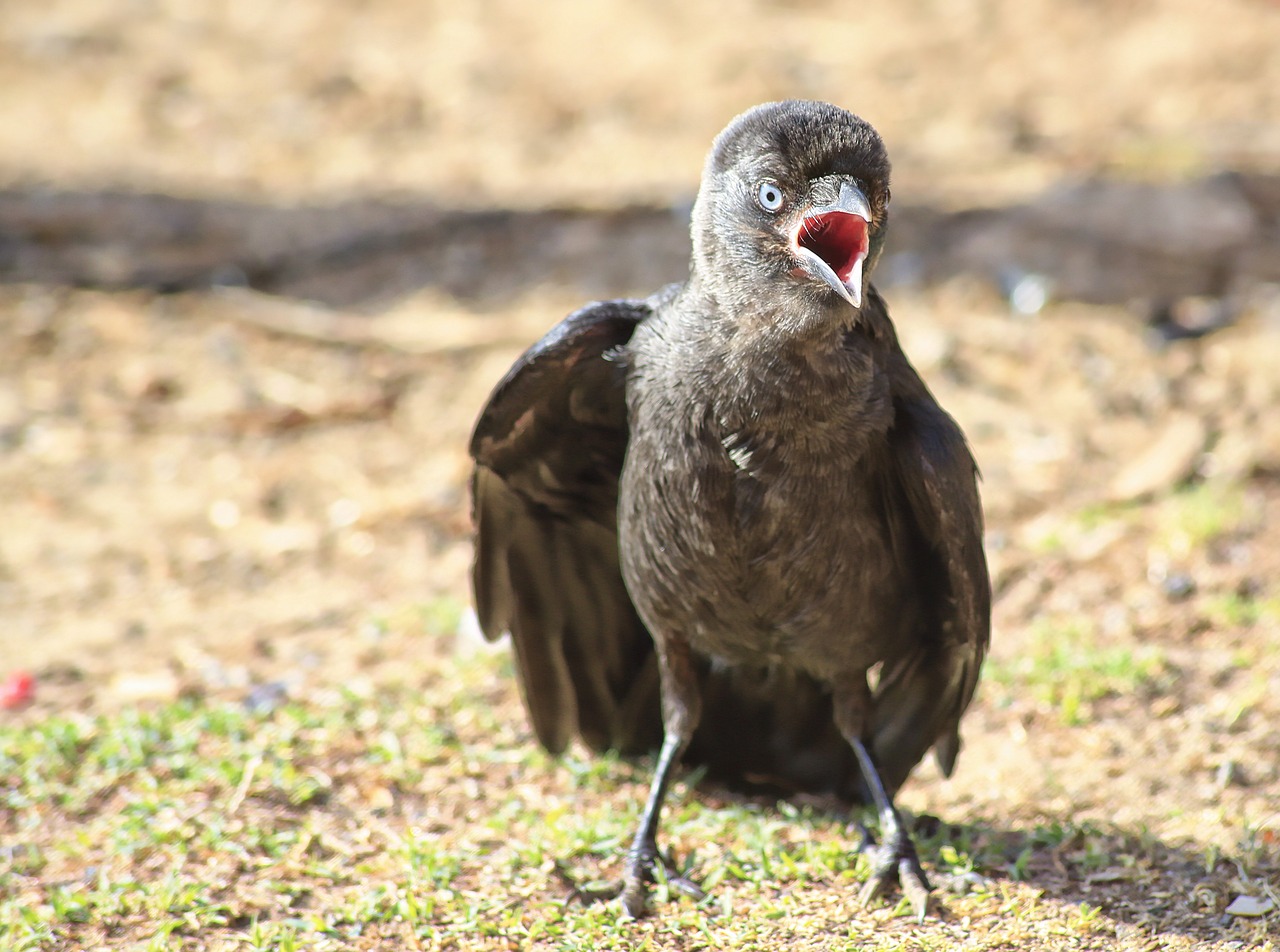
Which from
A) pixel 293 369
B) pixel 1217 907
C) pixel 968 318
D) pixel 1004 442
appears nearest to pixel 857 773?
pixel 1217 907

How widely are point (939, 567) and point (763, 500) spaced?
0.58m

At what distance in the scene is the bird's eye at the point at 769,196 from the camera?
321cm

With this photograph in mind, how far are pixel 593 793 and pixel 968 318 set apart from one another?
4.23 meters

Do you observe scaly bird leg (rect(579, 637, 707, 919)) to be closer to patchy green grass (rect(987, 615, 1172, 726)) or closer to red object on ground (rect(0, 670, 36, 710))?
patchy green grass (rect(987, 615, 1172, 726))

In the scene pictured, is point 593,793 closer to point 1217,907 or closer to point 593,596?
point 593,596

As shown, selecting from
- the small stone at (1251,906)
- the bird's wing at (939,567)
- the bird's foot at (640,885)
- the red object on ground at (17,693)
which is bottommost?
the small stone at (1251,906)

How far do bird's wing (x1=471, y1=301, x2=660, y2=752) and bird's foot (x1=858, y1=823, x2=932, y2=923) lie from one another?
3.08 ft

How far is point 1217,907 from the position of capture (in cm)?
344

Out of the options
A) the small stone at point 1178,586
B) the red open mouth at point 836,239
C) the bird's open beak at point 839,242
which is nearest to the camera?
the bird's open beak at point 839,242

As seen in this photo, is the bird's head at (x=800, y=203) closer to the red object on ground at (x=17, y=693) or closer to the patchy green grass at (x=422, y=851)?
the patchy green grass at (x=422, y=851)

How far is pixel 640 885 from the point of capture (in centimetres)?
361

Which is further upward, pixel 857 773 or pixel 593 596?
pixel 593 596

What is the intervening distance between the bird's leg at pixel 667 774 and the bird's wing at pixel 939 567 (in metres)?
0.59

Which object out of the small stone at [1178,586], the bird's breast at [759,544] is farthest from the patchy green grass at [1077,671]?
the bird's breast at [759,544]
